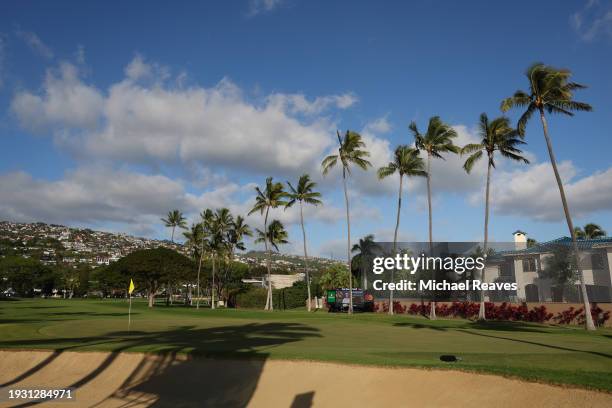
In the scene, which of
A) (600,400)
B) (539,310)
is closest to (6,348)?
(600,400)

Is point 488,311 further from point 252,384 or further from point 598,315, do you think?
point 252,384

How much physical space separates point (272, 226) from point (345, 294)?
789 inches

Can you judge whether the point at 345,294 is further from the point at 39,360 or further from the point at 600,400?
the point at 600,400

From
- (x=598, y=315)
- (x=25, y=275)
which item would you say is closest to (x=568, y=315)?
(x=598, y=315)

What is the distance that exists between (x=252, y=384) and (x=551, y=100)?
3174 cm

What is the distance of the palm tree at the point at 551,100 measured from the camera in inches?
1336

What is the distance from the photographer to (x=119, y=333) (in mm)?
28766

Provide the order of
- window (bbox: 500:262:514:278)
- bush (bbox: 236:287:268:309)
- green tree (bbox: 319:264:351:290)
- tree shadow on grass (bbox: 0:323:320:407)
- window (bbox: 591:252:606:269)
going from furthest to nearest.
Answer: green tree (bbox: 319:264:351:290), bush (bbox: 236:287:268:309), window (bbox: 500:262:514:278), window (bbox: 591:252:606:269), tree shadow on grass (bbox: 0:323:320:407)

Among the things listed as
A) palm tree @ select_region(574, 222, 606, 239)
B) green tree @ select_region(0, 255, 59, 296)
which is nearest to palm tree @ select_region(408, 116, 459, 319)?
palm tree @ select_region(574, 222, 606, 239)

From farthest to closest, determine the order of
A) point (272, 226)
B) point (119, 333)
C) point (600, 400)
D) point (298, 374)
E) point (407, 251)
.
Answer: point (272, 226) < point (407, 251) < point (119, 333) < point (298, 374) < point (600, 400)

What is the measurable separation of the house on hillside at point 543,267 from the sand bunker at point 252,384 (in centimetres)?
3899

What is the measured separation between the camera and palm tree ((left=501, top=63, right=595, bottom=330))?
33.9m

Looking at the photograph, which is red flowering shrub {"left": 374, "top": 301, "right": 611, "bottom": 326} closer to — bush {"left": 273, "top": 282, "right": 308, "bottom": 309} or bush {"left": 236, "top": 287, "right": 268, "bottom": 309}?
bush {"left": 273, "top": 282, "right": 308, "bottom": 309}

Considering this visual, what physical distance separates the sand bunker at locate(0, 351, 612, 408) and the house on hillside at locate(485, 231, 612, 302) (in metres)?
39.0
